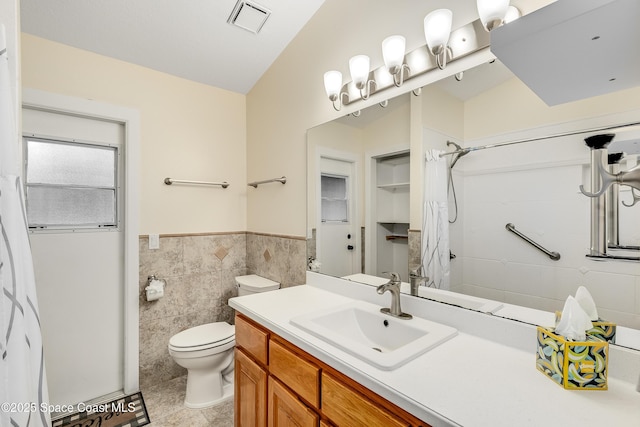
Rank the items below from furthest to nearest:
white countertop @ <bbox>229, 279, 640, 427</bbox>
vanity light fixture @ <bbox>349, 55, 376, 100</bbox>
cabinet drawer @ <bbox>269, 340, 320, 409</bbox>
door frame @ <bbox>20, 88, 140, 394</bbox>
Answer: door frame @ <bbox>20, 88, 140, 394</bbox> < vanity light fixture @ <bbox>349, 55, 376, 100</bbox> < cabinet drawer @ <bbox>269, 340, 320, 409</bbox> < white countertop @ <bbox>229, 279, 640, 427</bbox>

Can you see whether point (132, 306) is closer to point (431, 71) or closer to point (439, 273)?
point (439, 273)

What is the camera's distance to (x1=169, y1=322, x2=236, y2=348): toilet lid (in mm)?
1943

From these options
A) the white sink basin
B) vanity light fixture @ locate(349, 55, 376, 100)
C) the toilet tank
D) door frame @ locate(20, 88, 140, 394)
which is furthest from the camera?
the toilet tank

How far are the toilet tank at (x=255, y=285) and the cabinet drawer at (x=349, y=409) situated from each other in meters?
1.25

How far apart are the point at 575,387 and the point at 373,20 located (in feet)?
5.77

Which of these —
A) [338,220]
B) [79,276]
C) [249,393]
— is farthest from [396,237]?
[79,276]

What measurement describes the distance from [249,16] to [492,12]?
4.89ft

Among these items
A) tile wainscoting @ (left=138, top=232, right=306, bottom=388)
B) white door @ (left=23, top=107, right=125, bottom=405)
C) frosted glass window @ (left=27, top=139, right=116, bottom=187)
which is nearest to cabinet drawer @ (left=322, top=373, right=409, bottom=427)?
tile wainscoting @ (left=138, top=232, right=306, bottom=388)

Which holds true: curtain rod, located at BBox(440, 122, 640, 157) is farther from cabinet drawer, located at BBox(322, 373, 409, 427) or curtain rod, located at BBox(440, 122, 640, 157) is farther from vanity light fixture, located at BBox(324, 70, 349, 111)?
cabinet drawer, located at BBox(322, 373, 409, 427)

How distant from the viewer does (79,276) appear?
6.58 ft

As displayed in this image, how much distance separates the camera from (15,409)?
69cm

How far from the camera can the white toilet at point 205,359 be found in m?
1.92

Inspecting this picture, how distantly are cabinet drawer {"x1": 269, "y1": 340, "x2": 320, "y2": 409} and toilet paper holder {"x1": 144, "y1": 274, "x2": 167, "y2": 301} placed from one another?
1282 mm

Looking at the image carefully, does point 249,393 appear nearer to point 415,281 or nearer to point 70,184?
point 415,281
